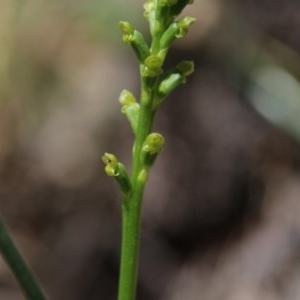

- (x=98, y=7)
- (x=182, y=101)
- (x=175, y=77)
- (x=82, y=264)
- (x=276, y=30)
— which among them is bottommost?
(x=82, y=264)

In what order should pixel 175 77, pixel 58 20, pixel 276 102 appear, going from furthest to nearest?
pixel 58 20
pixel 276 102
pixel 175 77

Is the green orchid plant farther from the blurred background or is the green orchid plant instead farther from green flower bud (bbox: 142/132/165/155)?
the blurred background

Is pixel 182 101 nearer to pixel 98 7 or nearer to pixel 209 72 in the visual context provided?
pixel 209 72

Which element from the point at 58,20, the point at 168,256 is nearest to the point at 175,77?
the point at 168,256

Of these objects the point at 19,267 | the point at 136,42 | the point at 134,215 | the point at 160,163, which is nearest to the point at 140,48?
the point at 136,42

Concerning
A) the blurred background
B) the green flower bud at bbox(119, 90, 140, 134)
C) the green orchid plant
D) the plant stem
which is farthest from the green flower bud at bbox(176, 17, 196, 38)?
the blurred background

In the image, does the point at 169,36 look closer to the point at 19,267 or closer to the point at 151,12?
the point at 151,12

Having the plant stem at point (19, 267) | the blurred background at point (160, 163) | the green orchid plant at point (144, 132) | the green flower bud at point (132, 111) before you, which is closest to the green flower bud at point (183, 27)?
the green orchid plant at point (144, 132)
